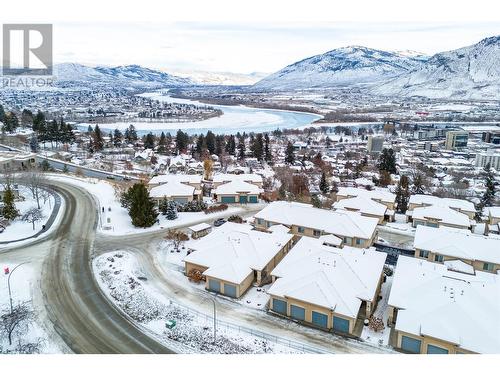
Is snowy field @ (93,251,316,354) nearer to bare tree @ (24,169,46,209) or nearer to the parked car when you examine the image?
the parked car

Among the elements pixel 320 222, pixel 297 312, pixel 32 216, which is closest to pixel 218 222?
pixel 320 222

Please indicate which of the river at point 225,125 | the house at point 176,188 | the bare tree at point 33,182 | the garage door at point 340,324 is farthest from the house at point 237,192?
the river at point 225,125

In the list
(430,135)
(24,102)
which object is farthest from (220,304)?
(24,102)

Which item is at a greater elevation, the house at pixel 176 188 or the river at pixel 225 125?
the river at pixel 225 125

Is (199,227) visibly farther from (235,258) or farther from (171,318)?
(171,318)

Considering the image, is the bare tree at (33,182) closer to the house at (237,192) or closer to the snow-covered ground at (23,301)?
the snow-covered ground at (23,301)

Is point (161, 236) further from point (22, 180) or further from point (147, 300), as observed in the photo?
point (22, 180)

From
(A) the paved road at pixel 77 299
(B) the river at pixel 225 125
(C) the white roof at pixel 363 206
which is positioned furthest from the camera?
(B) the river at pixel 225 125

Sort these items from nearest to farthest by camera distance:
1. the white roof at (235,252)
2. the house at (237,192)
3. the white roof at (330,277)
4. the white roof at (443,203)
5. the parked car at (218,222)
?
1. the white roof at (330,277)
2. the white roof at (235,252)
3. the parked car at (218,222)
4. the white roof at (443,203)
5. the house at (237,192)
